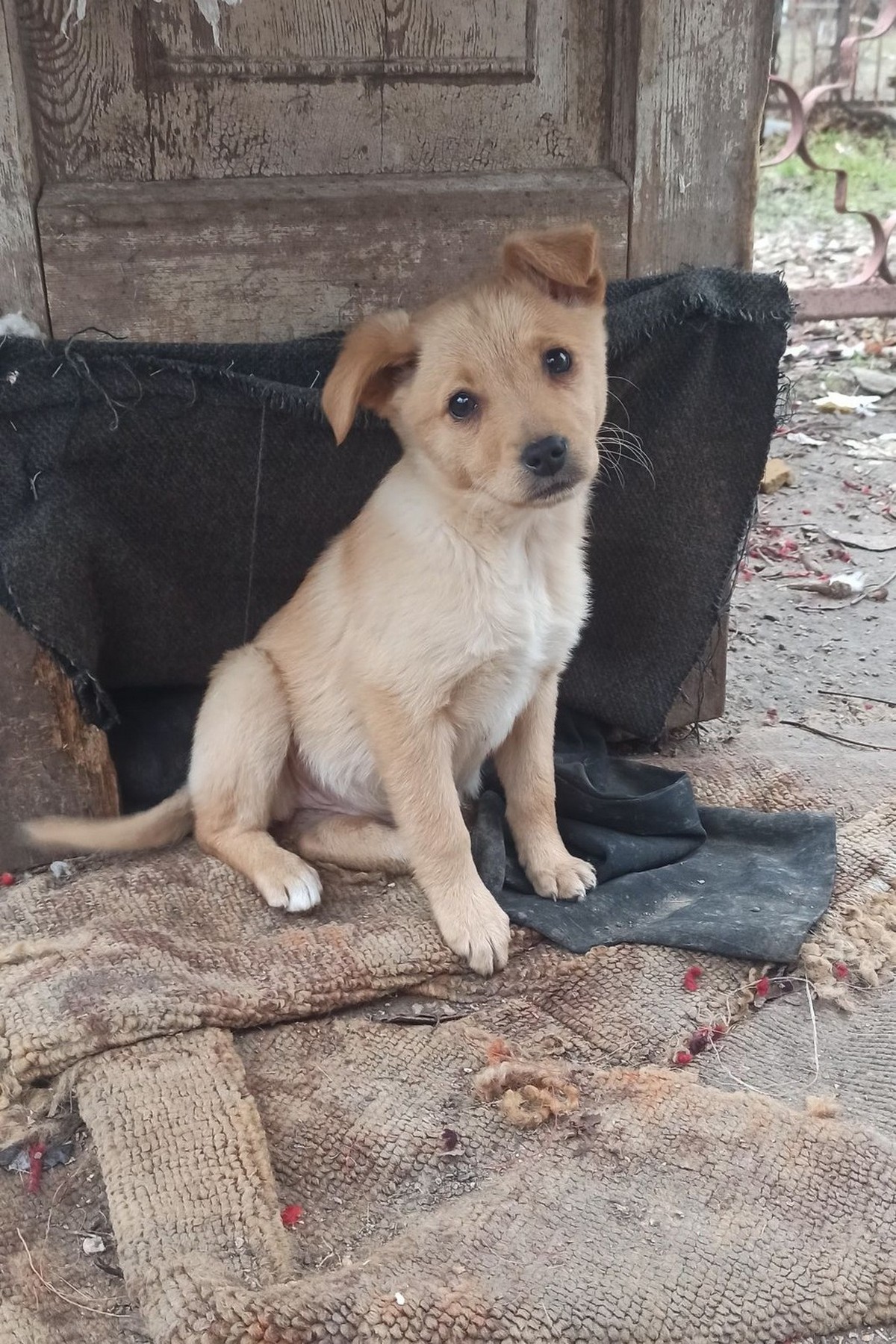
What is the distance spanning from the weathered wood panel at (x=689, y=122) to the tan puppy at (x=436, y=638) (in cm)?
78

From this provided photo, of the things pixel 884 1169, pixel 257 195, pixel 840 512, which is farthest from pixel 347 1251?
pixel 840 512

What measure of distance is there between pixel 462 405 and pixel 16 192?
1345mm

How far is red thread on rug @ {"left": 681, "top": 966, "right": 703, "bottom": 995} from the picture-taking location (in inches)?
112

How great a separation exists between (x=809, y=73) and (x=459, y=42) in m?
13.2

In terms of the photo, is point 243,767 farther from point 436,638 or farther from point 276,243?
point 276,243

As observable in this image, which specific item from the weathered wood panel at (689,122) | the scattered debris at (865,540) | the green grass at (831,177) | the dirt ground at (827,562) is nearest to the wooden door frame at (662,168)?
the weathered wood panel at (689,122)

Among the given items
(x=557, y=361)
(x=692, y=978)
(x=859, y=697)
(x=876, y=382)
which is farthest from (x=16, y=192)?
(x=876, y=382)

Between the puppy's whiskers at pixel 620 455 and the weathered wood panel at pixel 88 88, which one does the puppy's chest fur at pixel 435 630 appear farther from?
the weathered wood panel at pixel 88 88

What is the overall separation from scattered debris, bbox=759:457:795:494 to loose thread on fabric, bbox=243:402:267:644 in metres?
3.65

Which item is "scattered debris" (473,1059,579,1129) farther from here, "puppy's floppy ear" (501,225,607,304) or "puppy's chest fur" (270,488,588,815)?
"puppy's floppy ear" (501,225,607,304)

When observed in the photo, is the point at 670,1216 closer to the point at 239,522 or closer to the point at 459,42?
the point at 239,522

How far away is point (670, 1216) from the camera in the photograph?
2.23 m

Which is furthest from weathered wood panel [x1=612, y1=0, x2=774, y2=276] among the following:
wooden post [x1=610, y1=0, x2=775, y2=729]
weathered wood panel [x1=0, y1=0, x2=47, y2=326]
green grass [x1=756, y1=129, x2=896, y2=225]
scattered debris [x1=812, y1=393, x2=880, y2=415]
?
green grass [x1=756, y1=129, x2=896, y2=225]

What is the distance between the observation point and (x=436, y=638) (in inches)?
112
